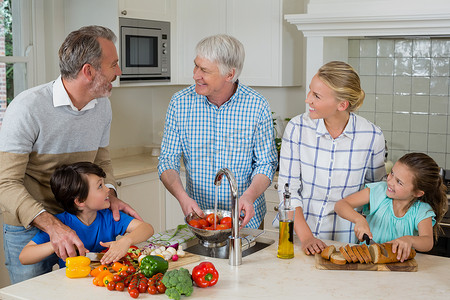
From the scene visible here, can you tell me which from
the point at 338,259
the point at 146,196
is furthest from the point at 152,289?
the point at 146,196

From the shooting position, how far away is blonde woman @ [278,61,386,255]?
7.68 feet

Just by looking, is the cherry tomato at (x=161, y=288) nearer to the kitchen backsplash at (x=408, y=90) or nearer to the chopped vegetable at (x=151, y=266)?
the chopped vegetable at (x=151, y=266)

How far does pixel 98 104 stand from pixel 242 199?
71 centimetres

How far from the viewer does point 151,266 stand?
1.86 meters

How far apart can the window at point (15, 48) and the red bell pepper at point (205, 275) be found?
244 cm

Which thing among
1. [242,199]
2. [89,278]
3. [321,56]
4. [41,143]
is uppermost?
[321,56]

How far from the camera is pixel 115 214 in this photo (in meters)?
2.35

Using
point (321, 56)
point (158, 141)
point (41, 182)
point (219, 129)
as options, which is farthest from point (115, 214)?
point (158, 141)

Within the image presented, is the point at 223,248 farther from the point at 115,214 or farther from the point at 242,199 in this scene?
the point at 115,214

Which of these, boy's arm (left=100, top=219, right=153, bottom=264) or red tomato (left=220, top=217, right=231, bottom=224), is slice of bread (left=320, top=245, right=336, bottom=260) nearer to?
red tomato (left=220, top=217, right=231, bottom=224)

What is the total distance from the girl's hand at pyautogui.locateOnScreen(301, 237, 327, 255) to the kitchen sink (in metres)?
0.16

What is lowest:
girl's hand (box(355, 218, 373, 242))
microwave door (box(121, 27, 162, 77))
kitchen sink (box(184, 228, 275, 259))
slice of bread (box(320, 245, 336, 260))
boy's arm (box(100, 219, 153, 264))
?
kitchen sink (box(184, 228, 275, 259))

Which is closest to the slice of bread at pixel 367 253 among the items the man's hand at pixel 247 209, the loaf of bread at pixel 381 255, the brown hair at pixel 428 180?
the loaf of bread at pixel 381 255

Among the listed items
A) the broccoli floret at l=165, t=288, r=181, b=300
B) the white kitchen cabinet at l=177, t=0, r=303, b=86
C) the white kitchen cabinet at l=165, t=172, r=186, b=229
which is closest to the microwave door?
the white kitchen cabinet at l=177, t=0, r=303, b=86
